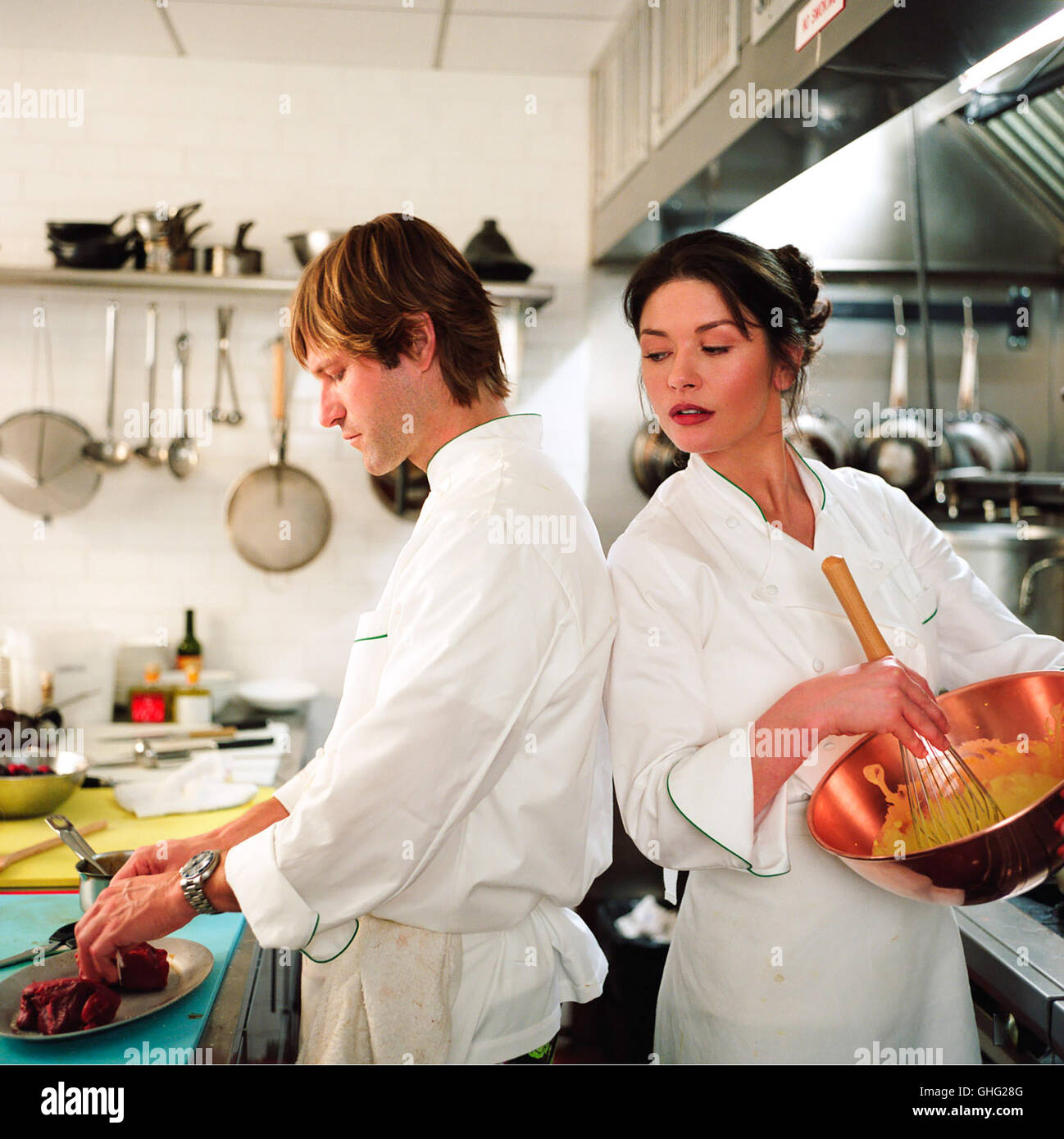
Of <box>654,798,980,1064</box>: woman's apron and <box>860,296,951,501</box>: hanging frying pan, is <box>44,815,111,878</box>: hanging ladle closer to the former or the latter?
<box>654,798,980,1064</box>: woman's apron

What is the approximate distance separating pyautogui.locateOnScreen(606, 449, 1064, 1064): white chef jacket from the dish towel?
0.27m

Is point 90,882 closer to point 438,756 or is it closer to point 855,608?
point 438,756

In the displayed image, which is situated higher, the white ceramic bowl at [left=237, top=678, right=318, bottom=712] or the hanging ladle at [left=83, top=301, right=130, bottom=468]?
the hanging ladle at [left=83, top=301, right=130, bottom=468]

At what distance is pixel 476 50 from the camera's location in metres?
3.37

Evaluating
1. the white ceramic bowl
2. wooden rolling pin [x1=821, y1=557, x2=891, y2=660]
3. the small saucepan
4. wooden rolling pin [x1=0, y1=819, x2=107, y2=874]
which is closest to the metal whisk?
wooden rolling pin [x1=821, y1=557, x2=891, y2=660]

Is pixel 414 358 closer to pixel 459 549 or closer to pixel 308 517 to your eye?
pixel 459 549

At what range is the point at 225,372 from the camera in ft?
11.4

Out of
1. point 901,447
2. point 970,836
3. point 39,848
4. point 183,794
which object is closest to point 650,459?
point 901,447

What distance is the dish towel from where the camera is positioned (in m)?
1.18

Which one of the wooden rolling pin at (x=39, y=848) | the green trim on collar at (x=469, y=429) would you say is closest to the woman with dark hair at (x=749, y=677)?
the green trim on collar at (x=469, y=429)

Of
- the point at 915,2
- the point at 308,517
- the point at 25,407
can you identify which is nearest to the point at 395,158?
the point at 308,517

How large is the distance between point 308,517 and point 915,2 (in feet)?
7.99

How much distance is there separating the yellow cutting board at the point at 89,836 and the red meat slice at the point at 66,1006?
1.98 ft

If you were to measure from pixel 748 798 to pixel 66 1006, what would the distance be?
75 cm
